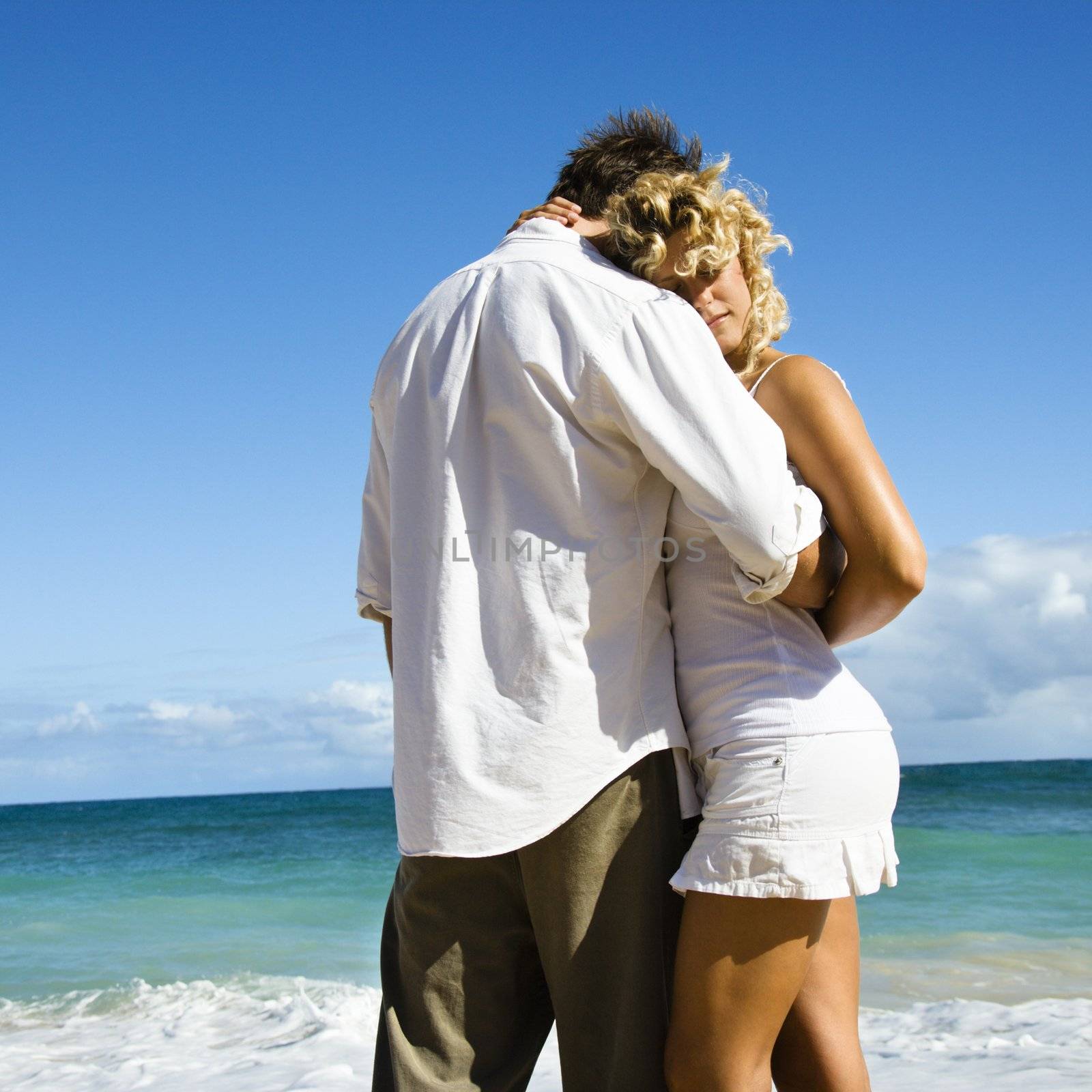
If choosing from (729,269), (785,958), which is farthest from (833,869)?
(729,269)

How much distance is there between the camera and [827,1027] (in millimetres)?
1623

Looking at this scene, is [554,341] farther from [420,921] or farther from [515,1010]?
[515,1010]

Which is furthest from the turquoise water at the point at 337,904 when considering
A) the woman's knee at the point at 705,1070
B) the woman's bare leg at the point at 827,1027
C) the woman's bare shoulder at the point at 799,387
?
the woman's bare shoulder at the point at 799,387

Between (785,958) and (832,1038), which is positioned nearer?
(785,958)

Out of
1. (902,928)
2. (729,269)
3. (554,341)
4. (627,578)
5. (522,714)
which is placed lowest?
(902,928)

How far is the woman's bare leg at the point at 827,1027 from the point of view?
161cm

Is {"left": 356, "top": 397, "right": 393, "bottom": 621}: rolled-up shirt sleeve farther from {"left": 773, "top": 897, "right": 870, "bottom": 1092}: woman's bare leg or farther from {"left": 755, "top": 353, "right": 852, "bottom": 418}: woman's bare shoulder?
{"left": 773, "top": 897, "right": 870, "bottom": 1092}: woman's bare leg

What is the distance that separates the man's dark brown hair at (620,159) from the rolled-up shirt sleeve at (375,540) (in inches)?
20.9

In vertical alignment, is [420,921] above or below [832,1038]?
above

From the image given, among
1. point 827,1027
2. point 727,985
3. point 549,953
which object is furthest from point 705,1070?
point 827,1027

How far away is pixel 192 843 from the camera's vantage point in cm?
2033

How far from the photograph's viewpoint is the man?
132cm

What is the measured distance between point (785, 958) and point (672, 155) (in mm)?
1281

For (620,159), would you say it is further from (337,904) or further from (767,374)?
(337,904)
